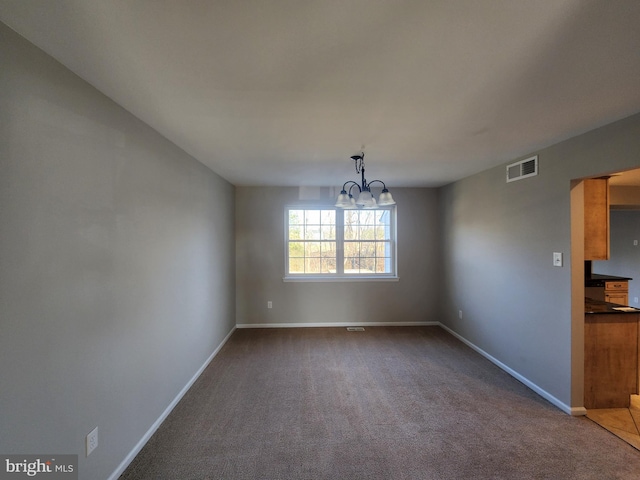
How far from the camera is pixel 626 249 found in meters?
5.63

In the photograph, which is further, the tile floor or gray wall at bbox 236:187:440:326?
gray wall at bbox 236:187:440:326

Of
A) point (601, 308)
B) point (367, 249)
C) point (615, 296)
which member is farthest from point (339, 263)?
point (615, 296)

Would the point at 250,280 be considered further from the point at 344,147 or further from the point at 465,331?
the point at 465,331

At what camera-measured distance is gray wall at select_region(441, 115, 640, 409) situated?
2311 millimetres

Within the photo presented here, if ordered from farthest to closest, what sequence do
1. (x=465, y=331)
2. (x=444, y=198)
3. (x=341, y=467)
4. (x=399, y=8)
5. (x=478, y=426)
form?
(x=444, y=198) → (x=465, y=331) → (x=478, y=426) → (x=341, y=467) → (x=399, y=8)

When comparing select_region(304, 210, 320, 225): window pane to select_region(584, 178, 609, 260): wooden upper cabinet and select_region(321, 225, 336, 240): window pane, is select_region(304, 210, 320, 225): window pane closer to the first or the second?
select_region(321, 225, 336, 240): window pane

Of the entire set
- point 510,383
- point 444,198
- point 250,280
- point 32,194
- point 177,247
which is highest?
point 444,198

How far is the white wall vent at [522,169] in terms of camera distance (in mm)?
2809

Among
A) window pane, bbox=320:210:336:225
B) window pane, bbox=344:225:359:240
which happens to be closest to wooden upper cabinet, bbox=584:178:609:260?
window pane, bbox=344:225:359:240

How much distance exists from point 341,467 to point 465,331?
3009 millimetres

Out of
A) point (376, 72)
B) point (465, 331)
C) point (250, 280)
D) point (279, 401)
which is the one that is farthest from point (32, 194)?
point (465, 331)

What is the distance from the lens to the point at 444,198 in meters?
4.73

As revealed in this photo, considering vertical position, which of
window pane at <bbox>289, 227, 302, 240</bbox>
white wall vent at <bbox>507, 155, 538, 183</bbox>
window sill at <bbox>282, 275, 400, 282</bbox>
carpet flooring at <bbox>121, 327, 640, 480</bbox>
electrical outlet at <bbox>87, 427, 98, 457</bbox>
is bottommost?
carpet flooring at <bbox>121, 327, 640, 480</bbox>

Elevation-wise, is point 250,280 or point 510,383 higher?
point 250,280
